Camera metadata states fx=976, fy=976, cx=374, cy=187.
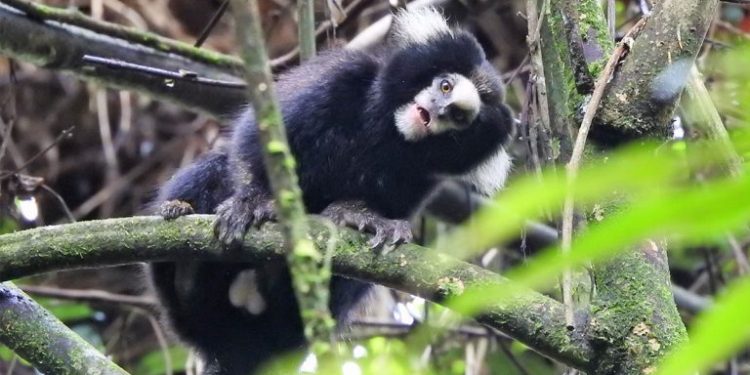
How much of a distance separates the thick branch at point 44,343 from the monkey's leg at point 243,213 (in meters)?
0.54

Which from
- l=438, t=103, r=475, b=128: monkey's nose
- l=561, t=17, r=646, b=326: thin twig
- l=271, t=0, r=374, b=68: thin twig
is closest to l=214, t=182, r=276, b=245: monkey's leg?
l=438, t=103, r=475, b=128: monkey's nose

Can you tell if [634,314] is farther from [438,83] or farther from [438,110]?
[438,83]

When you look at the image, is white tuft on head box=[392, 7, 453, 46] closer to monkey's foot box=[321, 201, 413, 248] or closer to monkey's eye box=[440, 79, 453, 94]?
monkey's eye box=[440, 79, 453, 94]

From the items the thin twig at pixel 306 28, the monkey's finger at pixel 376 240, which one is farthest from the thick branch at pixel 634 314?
the thin twig at pixel 306 28

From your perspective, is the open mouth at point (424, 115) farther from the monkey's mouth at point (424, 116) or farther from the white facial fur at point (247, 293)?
the white facial fur at point (247, 293)

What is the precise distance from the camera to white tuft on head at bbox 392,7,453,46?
435 cm

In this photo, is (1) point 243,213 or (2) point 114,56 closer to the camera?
(1) point 243,213

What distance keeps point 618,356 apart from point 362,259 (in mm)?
822

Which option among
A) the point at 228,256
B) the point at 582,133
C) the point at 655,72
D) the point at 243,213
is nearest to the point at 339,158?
the point at 243,213

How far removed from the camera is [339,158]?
4043 millimetres

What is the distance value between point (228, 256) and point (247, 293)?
1149mm

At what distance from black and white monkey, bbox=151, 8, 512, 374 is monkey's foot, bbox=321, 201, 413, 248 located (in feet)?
0.19

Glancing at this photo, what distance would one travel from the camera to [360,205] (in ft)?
12.8

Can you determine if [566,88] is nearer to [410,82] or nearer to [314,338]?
[410,82]
